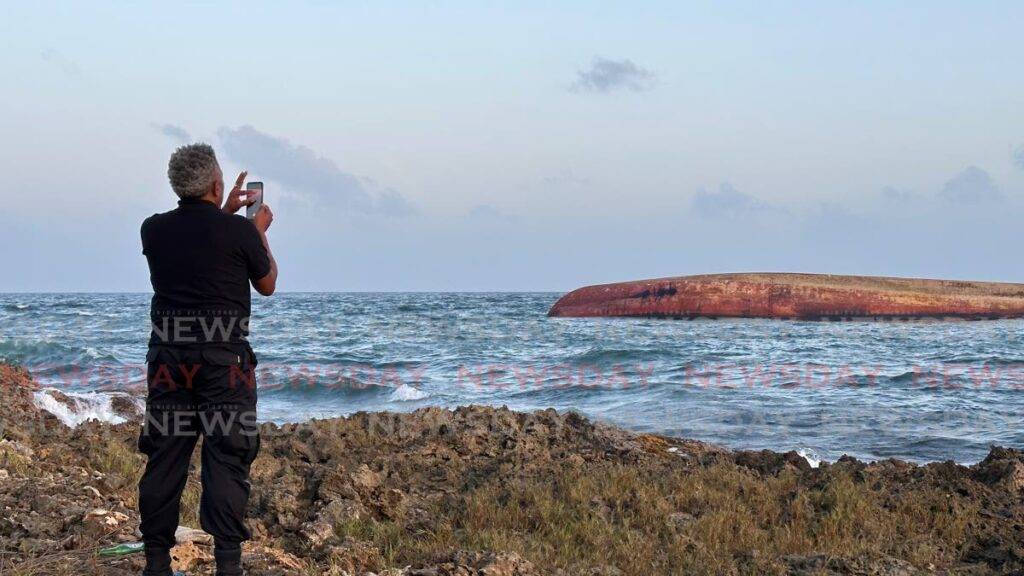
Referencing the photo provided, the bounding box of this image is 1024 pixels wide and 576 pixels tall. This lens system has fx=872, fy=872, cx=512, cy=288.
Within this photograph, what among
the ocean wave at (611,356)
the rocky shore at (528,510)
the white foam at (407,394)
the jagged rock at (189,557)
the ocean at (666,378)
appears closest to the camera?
the jagged rock at (189,557)

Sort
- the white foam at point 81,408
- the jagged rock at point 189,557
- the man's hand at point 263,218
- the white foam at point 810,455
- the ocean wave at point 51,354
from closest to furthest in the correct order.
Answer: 1. the man's hand at point 263,218
2. the jagged rock at point 189,557
3. the white foam at point 810,455
4. the white foam at point 81,408
5. the ocean wave at point 51,354

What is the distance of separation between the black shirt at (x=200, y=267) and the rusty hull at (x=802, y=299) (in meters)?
36.7

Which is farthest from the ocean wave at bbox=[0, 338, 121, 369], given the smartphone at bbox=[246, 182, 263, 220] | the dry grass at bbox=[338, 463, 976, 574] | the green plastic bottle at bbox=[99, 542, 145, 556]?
the smartphone at bbox=[246, 182, 263, 220]

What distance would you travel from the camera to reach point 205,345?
3125 mm

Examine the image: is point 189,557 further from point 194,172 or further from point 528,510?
point 528,510

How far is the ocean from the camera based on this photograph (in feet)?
34.6

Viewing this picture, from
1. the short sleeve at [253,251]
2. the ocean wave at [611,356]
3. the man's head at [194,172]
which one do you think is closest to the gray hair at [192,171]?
the man's head at [194,172]

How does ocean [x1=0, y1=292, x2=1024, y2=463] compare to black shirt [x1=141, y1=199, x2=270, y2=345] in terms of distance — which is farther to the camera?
ocean [x1=0, y1=292, x2=1024, y2=463]

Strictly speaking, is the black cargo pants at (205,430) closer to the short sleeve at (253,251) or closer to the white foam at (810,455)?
the short sleeve at (253,251)

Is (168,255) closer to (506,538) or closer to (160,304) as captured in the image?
(160,304)

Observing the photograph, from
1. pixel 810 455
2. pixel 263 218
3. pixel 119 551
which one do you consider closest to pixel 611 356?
pixel 810 455

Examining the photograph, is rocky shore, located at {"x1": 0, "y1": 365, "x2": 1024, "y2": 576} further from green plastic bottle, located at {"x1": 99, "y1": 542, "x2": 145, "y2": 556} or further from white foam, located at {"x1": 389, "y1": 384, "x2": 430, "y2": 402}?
white foam, located at {"x1": 389, "y1": 384, "x2": 430, "y2": 402}

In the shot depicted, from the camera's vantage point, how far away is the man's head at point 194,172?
3156mm

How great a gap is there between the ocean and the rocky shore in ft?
9.58
